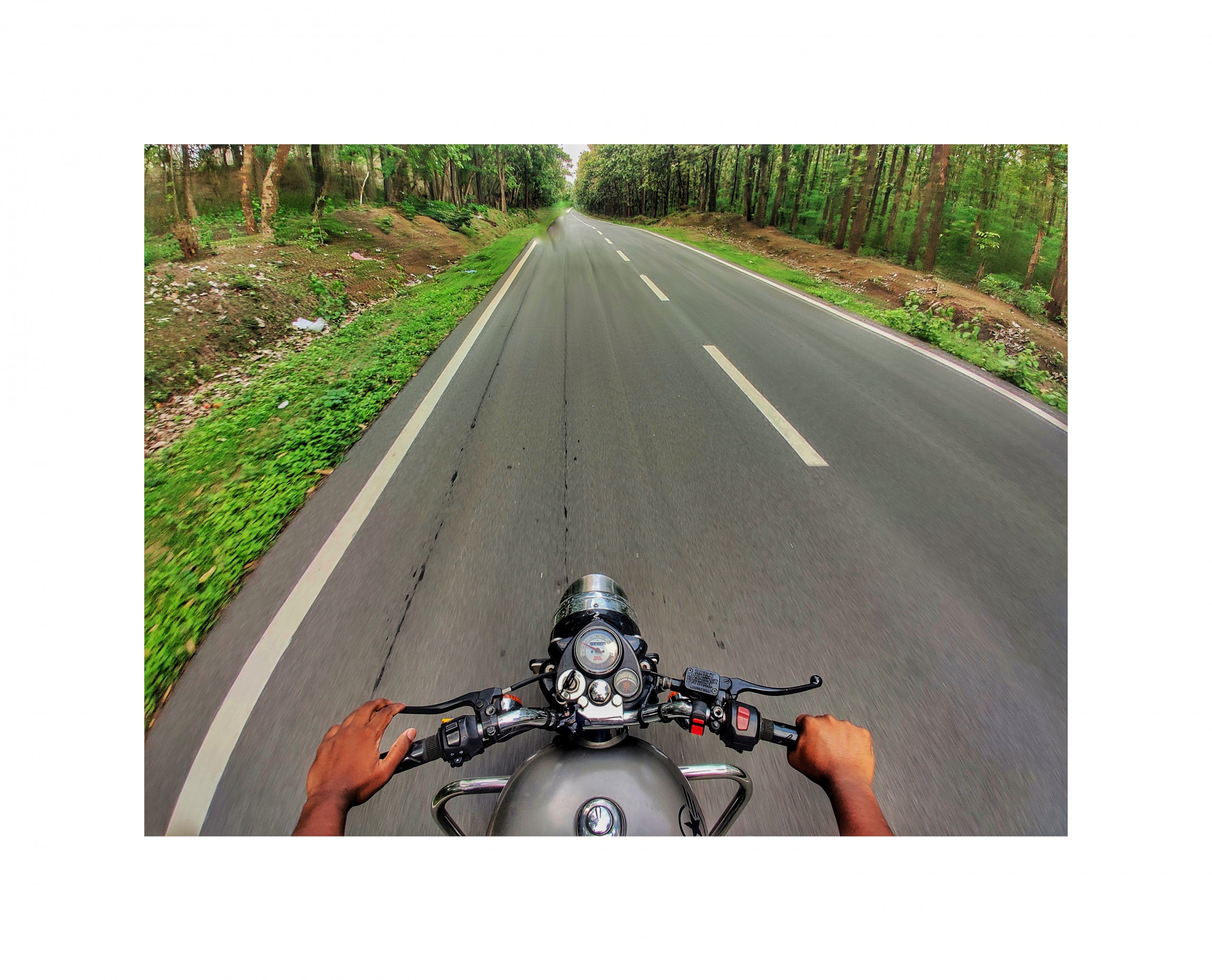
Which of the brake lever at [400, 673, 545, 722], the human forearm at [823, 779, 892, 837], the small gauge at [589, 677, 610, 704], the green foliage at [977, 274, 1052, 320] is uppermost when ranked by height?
the green foliage at [977, 274, 1052, 320]

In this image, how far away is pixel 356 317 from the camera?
5945mm

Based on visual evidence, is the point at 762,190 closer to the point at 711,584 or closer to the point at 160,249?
the point at 160,249

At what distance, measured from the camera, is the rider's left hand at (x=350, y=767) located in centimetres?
118

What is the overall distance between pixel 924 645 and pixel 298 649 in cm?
264

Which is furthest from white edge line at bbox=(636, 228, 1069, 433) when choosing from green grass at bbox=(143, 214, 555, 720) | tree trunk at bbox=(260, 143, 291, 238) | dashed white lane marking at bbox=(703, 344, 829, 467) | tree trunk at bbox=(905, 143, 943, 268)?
tree trunk at bbox=(260, 143, 291, 238)

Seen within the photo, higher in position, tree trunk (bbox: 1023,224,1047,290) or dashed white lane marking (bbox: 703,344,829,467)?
tree trunk (bbox: 1023,224,1047,290)


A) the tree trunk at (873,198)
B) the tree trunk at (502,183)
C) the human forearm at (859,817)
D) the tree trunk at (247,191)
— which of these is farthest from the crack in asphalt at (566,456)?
the tree trunk at (873,198)

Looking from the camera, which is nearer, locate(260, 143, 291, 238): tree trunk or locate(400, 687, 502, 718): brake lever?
locate(400, 687, 502, 718): brake lever

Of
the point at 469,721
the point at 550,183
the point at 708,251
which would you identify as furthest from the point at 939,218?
the point at 550,183

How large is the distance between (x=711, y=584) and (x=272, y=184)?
608 cm

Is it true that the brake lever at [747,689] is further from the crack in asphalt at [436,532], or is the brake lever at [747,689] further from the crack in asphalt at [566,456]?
the crack in asphalt at [436,532]

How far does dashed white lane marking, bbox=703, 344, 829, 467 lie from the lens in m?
3.10

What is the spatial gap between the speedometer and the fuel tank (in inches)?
8.5

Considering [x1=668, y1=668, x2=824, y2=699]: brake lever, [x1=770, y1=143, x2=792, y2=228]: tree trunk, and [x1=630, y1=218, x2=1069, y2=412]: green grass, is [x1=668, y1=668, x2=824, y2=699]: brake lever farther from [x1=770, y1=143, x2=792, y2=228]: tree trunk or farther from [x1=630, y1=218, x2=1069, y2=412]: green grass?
[x1=770, y1=143, x2=792, y2=228]: tree trunk
